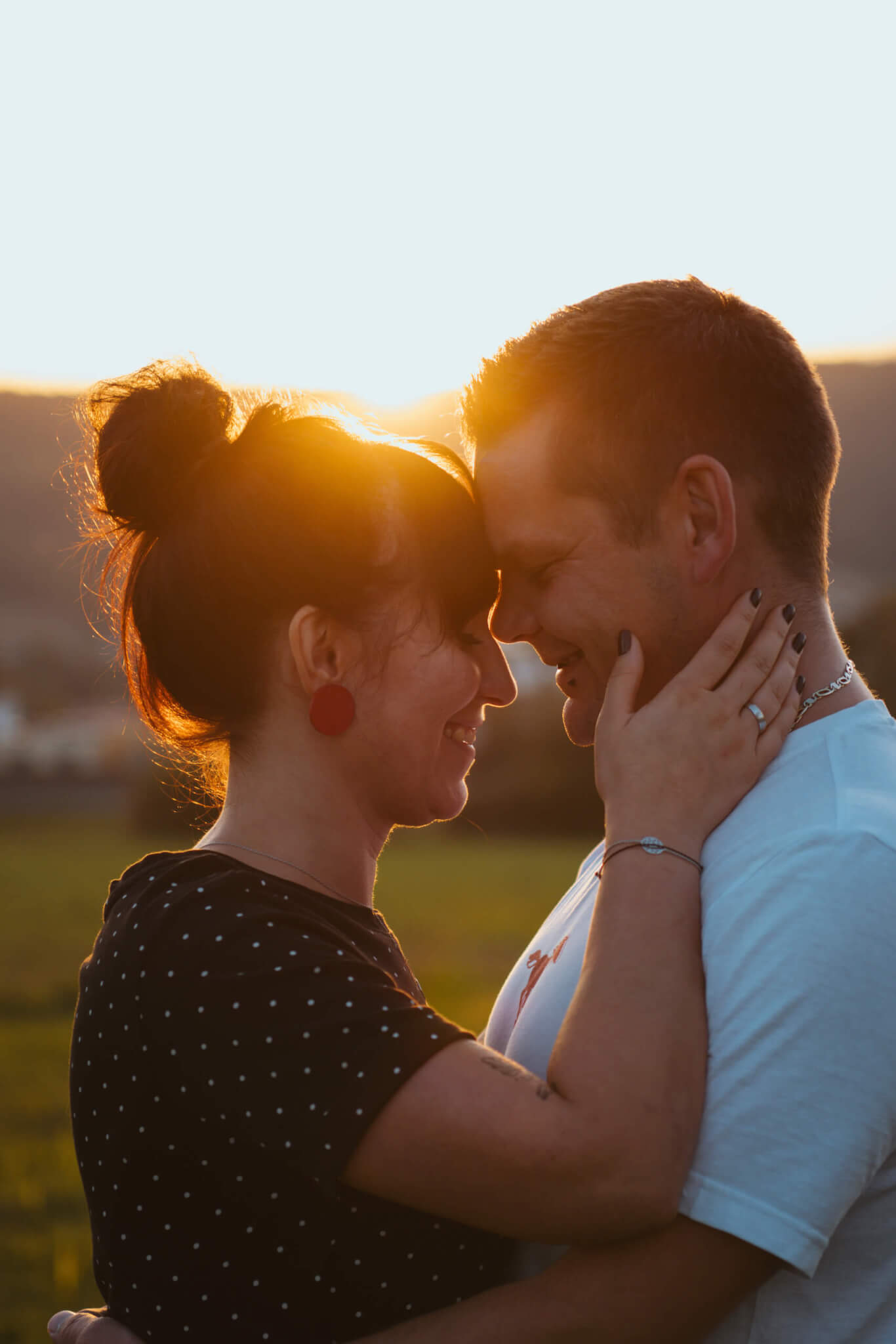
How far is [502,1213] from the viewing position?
187 centimetres

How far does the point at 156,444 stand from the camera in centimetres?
257

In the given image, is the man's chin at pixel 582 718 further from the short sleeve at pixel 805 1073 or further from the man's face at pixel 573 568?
the short sleeve at pixel 805 1073

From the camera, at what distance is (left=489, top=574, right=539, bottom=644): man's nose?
2.89m

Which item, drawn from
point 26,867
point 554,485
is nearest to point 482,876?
point 26,867

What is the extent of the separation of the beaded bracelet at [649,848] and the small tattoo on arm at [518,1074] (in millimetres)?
395

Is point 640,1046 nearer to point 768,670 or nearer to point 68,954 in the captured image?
point 768,670

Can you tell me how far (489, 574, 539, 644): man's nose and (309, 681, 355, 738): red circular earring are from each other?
1.81ft

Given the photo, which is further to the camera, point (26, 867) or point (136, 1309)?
point (26, 867)

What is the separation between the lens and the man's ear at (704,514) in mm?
2545

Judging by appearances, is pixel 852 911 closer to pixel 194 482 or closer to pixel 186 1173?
pixel 186 1173

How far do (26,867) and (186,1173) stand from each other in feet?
119

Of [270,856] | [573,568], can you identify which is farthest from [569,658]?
[270,856]

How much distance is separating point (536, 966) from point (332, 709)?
841mm

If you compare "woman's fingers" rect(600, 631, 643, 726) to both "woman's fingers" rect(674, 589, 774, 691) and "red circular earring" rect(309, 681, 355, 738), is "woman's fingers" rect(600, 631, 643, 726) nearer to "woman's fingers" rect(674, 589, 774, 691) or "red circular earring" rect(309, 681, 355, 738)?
"woman's fingers" rect(674, 589, 774, 691)
